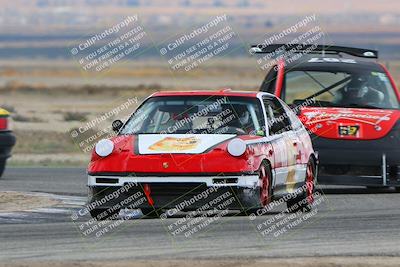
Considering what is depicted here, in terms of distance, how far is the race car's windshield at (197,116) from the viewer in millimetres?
14219

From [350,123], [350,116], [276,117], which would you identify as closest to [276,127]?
[276,117]

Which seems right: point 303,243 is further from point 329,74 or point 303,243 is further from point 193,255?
point 329,74

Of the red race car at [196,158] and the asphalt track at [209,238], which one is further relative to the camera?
the red race car at [196,158]

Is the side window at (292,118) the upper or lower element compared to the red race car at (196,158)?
lower

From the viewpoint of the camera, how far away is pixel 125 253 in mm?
10938

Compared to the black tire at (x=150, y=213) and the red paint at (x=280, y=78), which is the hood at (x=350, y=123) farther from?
the black tire at (x=150, y=213)

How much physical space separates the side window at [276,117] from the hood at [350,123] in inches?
84.9

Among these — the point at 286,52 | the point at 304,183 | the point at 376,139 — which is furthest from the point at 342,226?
the point at 286,52

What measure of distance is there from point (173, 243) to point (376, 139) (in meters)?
6.53

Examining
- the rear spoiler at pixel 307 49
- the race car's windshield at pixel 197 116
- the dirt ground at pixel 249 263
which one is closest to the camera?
the dirt ground at pixel 249 263

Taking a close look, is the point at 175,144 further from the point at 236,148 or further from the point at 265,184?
the point at 265,184

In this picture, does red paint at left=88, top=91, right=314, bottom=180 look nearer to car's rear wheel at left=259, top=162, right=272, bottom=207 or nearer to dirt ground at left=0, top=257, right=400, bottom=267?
car's rear wheel at left=259, top=162, right=272, bottom=207

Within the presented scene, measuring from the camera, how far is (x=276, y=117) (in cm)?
1512

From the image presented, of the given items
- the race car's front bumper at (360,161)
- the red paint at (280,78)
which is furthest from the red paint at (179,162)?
the red paint at (280,78)
